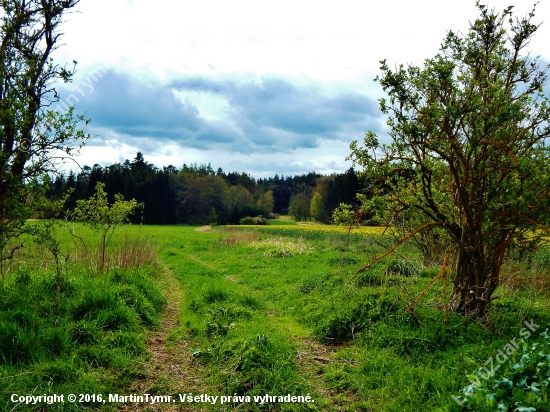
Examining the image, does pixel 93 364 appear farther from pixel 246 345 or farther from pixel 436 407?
pixel 436 407

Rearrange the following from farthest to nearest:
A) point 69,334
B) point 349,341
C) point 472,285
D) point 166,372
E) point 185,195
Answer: point 185,195
point 349,341
point 472,285
point 69,334
point 166,372

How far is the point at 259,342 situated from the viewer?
5.32 metres

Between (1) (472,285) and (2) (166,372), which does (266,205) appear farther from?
(2) (166,372)

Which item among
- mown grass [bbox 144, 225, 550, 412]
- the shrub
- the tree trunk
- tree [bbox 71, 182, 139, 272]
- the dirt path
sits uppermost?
tree [bbox 71, 182, 139, 272]

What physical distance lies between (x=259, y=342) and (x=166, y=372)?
4.67 ft

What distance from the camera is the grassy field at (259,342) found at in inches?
172

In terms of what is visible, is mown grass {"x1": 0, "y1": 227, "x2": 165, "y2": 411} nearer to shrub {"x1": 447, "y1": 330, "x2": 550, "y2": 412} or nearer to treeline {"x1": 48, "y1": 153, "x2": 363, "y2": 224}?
shrub {"x1": 447, "y1": 330, "x2": 550, "y2": 412}

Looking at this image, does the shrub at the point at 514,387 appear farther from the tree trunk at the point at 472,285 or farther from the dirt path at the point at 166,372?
the dirt path at the point at 166,372

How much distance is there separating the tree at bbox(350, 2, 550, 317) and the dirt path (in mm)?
3773

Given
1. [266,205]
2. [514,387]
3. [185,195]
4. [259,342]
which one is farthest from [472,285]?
[266,205]

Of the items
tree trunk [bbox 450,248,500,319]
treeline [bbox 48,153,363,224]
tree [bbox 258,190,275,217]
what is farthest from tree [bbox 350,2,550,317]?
tree [bbox 258,190,275,217]

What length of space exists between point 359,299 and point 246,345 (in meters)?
3.12

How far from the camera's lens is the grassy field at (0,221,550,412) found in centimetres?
436

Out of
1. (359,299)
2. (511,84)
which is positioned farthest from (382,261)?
(511,84)
